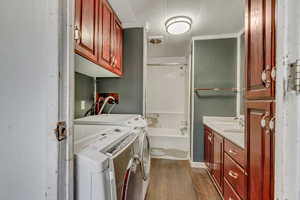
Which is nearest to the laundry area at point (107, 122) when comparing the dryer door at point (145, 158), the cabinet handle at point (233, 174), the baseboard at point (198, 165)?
the cabinet handle at point (233, 174)

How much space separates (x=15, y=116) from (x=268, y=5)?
1173 millimetres

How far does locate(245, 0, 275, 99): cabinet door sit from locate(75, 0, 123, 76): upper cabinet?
1089 millimetres

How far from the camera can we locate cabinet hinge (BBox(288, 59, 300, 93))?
387 mm

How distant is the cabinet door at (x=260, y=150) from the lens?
27.2 inches

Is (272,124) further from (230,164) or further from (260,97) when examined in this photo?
(230,164)

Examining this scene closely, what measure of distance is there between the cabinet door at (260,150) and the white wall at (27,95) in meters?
0.90

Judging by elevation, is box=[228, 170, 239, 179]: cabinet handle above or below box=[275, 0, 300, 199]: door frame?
below

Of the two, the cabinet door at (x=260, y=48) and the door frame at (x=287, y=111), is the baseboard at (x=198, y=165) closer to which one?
the cabinet door at (x=260, y=48)

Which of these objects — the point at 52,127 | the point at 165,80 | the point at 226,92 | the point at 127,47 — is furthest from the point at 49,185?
the point at 165,80

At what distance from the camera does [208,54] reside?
8.82 feet

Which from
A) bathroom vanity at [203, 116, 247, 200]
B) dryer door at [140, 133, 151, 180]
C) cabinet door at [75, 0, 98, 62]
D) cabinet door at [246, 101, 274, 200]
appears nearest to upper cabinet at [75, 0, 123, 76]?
cabinet door at [75, 0, 98, 62]

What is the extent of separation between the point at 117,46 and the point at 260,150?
1889mm

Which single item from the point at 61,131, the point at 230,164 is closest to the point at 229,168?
the point at 230,164

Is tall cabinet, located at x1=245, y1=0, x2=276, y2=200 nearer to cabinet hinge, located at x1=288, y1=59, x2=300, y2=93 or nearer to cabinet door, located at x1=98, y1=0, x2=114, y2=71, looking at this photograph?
cabinet hinge, located at x1=288, y1=59, x2=300, y2=93
